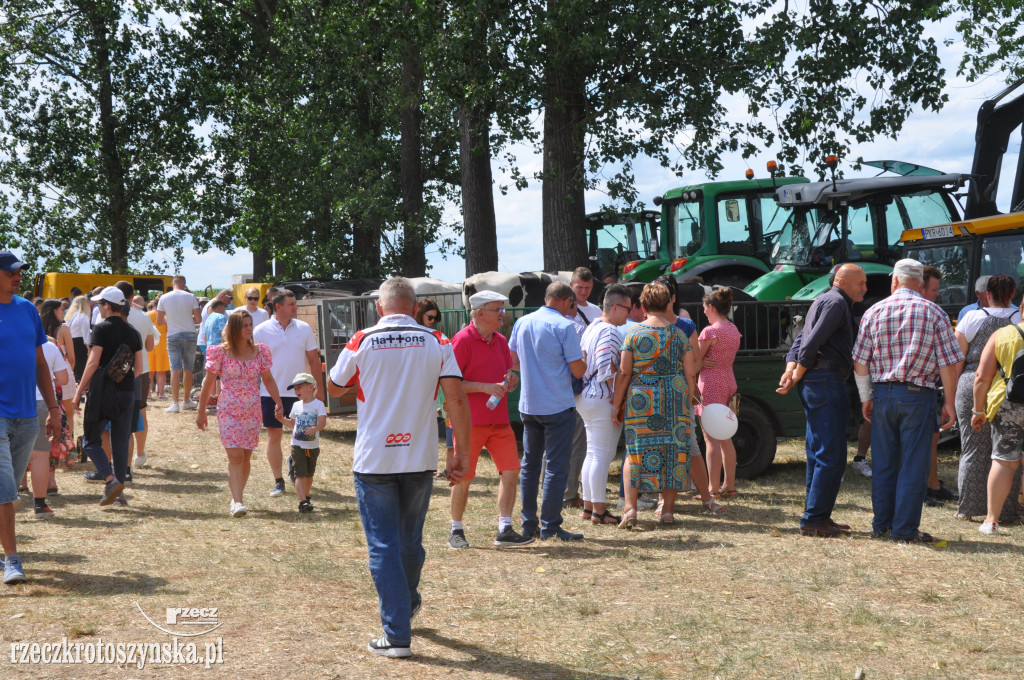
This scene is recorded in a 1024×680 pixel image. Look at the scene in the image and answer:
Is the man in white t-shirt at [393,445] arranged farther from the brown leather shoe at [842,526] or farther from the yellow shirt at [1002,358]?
the yellow shirt at [1002,358]

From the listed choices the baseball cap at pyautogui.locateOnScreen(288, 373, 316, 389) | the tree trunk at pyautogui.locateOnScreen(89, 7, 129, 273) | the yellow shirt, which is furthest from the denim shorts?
the tree trunk at pyautogui.locateOnScreen(89, 7, 129, 273)

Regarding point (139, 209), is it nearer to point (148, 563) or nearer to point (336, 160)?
point (336, 160)

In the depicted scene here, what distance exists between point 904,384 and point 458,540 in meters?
3.23

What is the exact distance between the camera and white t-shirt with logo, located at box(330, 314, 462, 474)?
5109 mm

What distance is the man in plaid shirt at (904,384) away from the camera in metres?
7.13

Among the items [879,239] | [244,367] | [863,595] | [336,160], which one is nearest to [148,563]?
[244,367]

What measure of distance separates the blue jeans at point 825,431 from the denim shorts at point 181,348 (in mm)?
10418

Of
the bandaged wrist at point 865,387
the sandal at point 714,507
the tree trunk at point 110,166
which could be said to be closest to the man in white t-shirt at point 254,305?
the sandal at point 714,507

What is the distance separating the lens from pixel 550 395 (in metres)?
7.45

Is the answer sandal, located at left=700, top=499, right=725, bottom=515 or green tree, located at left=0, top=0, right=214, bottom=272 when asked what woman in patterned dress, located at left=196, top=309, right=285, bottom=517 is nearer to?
sandal, located at left=700, top=499, right=725, bottom=515

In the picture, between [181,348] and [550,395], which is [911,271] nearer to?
[550,395]

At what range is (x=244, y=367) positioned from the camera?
8.80 m

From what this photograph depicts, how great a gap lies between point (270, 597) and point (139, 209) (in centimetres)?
2871

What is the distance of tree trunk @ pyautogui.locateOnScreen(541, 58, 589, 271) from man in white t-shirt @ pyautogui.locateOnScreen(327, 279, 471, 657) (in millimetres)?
10431
